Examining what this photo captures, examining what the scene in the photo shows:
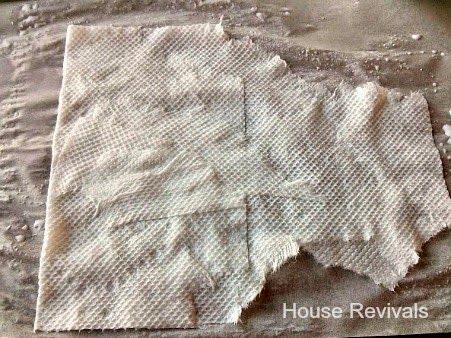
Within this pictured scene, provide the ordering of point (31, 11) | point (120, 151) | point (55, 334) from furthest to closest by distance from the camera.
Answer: point (31, 11), point (120, 151), point (55, 334)

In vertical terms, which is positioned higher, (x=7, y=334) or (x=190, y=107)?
(x=190, y=107)

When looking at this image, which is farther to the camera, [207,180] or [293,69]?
[293,69]

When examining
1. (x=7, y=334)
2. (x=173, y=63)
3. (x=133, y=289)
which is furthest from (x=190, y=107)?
(x=7, y=334)

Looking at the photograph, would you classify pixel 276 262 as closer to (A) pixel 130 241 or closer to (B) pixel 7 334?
(A) pixel 130 241
